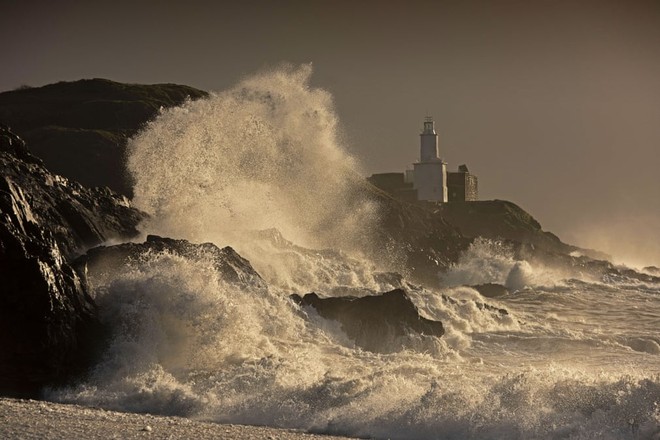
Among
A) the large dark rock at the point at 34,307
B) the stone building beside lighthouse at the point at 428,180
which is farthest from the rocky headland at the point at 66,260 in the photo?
the stone building beside lighthouse at the point at 428,180

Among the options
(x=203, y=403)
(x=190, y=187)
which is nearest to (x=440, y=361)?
(x=203, y=403)

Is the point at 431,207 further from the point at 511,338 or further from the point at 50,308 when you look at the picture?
the point at 50,308

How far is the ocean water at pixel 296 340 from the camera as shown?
12594mm

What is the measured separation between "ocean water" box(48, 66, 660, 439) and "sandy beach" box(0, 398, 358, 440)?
0.69 meters

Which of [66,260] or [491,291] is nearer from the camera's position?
[66,260]

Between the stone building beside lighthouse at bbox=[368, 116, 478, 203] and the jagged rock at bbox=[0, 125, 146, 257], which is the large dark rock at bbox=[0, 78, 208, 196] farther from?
the stone building beside lighthouse at bbox=[368, 116, 478, 203]

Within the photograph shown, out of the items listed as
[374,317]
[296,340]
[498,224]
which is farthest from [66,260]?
[498,224]

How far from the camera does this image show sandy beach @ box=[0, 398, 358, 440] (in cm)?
1109

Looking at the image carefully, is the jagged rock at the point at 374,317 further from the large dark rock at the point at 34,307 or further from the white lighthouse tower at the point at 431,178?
the white lighthouse tower at the point at 431,178

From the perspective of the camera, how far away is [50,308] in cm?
1430

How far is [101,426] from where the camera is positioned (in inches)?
458

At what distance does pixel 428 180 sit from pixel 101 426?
61.1 meters

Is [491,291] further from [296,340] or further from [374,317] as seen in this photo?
[296,340]

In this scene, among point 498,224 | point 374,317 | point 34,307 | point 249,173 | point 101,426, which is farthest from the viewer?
point 498,224
